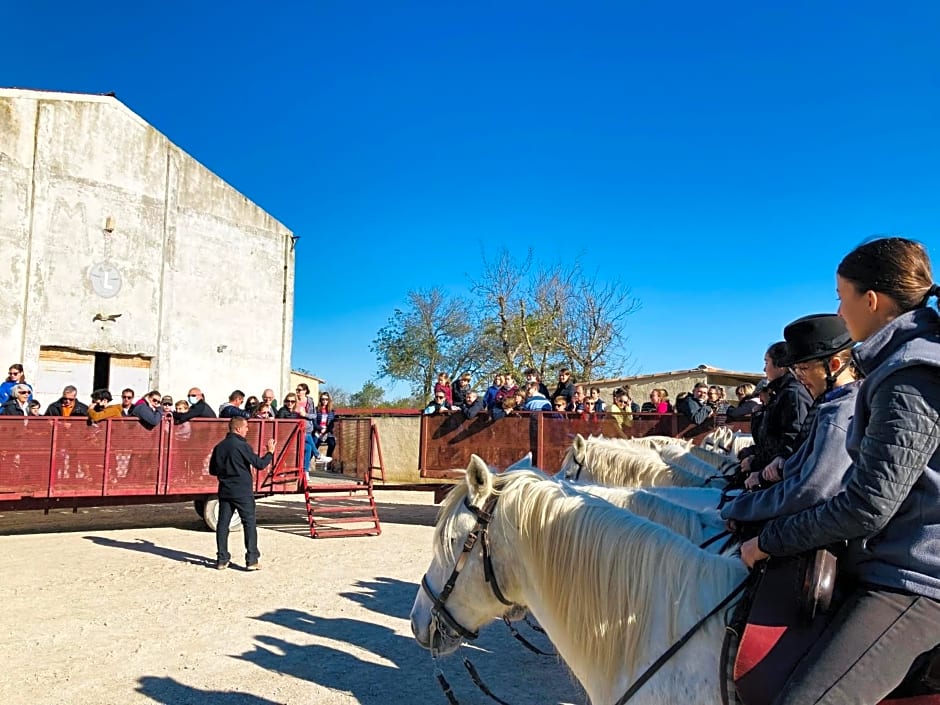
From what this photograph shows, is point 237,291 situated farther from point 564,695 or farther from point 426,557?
point 564,695

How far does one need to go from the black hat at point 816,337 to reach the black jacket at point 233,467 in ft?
24.7

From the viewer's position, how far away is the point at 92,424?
9.70 m

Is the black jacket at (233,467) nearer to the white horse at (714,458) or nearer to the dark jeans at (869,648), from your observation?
the white horse at (714,458)

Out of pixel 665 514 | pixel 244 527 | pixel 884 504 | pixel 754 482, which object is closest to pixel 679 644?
pixel 884 504

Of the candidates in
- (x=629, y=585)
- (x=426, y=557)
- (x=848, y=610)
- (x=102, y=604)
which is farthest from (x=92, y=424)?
→ (x=848, y=610)

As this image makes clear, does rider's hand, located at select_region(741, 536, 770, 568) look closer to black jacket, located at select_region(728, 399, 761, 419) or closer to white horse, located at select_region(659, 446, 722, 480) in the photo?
white horse, located at select_region(659, 446, 722, 480)

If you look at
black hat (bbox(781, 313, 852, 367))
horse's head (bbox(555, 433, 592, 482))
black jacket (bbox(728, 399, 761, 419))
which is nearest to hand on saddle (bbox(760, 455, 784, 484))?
black hat (bbox(781, 313, 852, 367))

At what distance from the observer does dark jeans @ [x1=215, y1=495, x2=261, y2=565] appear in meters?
8.54

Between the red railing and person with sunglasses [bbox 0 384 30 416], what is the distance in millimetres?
638

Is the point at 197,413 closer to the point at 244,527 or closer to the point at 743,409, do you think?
the point at 244,527

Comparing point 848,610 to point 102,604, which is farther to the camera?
point 102,604

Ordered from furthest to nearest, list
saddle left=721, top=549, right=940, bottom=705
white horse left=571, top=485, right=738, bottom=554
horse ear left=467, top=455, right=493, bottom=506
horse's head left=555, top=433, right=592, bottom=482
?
horse's head left=555, top=433, right=592, bottom=482, white horse left=571, top=485, right=738, bottom=554, horse ear left=467, top=455, right=493, bottom=506, saddle left=721, top=549, right=940, bottom=705

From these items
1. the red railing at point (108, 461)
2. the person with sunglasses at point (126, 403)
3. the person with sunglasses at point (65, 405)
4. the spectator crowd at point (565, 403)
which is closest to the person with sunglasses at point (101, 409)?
the red railing at point (108, 461)

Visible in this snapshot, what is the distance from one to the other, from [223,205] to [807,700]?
20199mm
